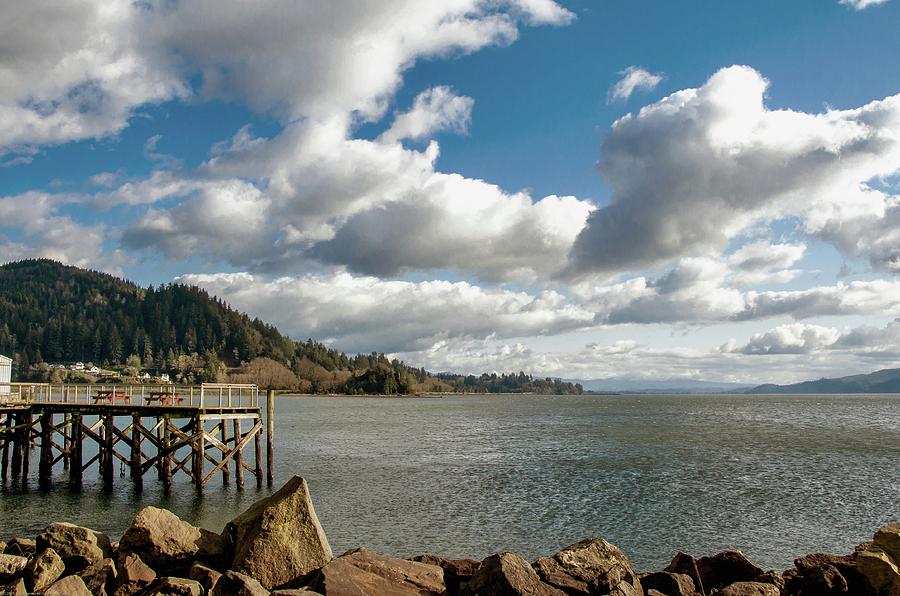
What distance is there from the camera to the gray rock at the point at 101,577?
1473 cm

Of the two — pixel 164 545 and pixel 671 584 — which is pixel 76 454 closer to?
pixel 164 545

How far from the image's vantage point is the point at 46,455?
4166 centimetres

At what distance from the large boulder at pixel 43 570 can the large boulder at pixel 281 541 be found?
3.81 m

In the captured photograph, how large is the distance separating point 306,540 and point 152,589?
3.28m

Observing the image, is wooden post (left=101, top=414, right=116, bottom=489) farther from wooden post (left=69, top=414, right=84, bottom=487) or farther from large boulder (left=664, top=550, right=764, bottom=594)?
large boulder (left=664, top=550, right=764, bottom=594)

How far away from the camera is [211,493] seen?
37219 millimetres

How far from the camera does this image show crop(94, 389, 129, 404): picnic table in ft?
139

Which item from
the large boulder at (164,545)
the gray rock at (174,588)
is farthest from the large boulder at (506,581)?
the large boulder at (164,545)

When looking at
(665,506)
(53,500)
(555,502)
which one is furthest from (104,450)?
(665,506)

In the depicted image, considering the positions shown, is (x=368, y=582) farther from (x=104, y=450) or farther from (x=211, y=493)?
(x=104, y=450)

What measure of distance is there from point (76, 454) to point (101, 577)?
2928 centimetres

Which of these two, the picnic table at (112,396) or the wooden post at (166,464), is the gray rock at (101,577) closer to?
the wooden post at (166,464)

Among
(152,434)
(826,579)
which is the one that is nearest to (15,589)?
(826,579)

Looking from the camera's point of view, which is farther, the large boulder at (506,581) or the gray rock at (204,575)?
the gray rock at (204,575)
